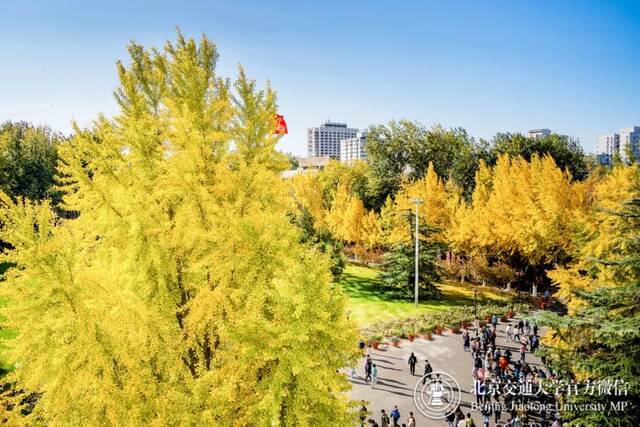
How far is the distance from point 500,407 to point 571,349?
8489 mm

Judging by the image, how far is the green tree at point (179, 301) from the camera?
6434 mm

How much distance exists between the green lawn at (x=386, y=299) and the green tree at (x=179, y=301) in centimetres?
2381

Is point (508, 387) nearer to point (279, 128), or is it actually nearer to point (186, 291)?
point (279, 128)

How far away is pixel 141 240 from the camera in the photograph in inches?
298

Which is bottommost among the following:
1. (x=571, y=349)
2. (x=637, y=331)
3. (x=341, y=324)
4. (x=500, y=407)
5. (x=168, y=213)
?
(x=500, y=407)

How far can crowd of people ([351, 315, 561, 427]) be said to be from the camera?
54.4 feet

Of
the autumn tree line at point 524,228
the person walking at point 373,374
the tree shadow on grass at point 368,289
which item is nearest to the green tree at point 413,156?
the autumn tree line at point 524,228

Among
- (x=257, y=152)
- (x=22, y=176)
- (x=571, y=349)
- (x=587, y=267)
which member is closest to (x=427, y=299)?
(x=587, y=267)

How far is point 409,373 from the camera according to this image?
73.7 ft

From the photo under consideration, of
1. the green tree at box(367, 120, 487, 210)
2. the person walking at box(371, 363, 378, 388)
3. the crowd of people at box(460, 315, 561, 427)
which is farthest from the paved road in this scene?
the green tree at box(367, 120, 487, 210)

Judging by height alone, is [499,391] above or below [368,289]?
below

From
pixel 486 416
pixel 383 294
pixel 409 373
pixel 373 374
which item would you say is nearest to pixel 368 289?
pixel 383 294

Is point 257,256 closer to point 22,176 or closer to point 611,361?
point 611,361

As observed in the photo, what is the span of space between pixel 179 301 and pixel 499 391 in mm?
16651
